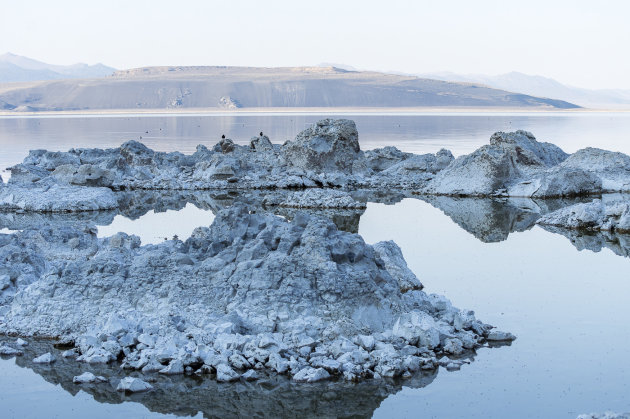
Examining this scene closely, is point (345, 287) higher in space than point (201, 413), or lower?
higher

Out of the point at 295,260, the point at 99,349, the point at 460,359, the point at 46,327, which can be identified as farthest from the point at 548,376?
the point at 46,327

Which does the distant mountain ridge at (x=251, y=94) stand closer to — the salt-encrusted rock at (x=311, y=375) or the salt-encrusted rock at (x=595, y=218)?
the salt-encrusted rock at (x=595, y=218)

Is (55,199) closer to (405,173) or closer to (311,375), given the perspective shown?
(405,173)

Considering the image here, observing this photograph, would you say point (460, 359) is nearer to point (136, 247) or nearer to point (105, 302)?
point (105, 302)

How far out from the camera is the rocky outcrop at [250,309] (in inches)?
327

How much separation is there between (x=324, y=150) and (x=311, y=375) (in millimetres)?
18081

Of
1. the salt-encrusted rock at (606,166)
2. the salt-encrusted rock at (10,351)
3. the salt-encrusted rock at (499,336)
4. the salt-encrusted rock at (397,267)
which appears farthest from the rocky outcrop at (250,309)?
Answer: the salt-encrusted rock at (606,166)

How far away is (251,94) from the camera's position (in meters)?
158

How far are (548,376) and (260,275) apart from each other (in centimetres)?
329

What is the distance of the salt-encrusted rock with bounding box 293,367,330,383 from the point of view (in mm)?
7883

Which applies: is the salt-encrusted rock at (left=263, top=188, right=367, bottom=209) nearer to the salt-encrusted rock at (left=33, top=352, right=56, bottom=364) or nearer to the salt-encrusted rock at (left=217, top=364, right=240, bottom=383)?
the salt-encrusted rock at (left=33, top=352, right=56, bottom=364)

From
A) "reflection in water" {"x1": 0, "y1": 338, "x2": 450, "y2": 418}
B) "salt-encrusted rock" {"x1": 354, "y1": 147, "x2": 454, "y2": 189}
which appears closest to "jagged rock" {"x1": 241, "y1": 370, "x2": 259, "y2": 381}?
"reflection in water" {"x1": 0, "y1": 338, "x2": 450, "y2": 418}

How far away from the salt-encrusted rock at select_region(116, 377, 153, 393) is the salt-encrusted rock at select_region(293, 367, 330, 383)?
55.5 inches

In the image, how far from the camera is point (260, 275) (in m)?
9.32
